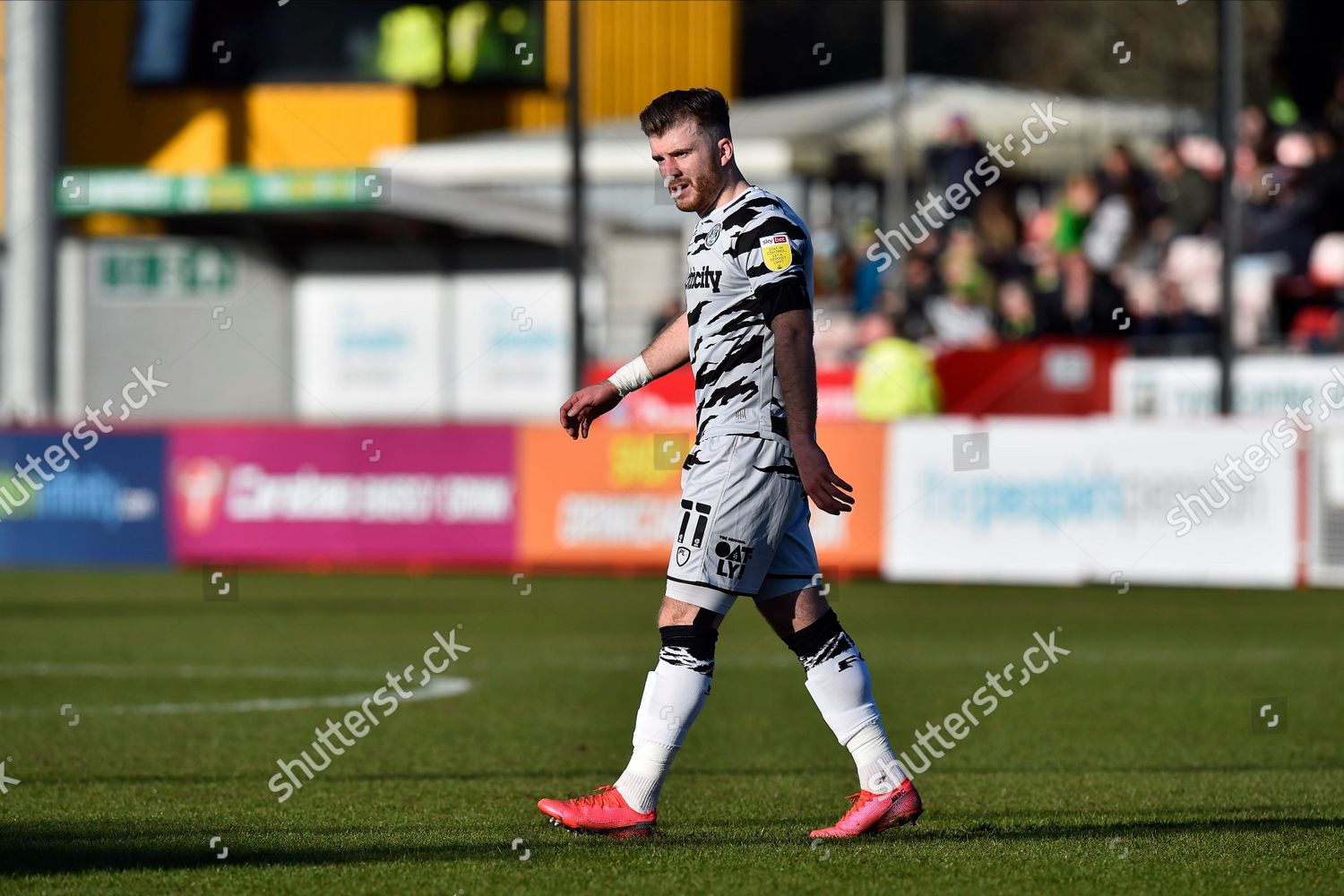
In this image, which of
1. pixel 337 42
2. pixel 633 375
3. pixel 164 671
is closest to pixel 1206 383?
pixel 164 671

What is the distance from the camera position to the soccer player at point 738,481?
20.3 ft

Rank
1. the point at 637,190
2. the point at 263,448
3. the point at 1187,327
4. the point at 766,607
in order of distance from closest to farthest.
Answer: the point at 766,607
the point at 263,448
the point at 1187,327
the point at 637,190

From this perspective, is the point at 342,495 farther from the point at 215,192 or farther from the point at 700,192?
the point at 700,192

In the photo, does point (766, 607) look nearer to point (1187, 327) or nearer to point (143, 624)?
point (143, 624)

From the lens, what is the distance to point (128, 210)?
30.5 meters

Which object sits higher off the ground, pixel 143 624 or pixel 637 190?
pixel 637 190

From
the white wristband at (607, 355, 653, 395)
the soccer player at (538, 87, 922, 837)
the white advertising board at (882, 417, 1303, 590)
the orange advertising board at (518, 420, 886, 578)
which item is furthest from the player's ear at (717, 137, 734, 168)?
the orange advertising board at (518, 420, 886, 578)

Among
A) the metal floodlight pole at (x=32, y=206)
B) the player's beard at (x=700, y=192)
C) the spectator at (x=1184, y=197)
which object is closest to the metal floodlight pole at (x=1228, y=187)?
the spectator at (x=1184, y=197)

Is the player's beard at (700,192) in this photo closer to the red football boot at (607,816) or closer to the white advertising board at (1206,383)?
the red football boot at (607,816)

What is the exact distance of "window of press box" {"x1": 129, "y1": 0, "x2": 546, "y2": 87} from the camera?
34000 mm

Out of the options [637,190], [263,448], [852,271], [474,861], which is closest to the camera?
[474,861]

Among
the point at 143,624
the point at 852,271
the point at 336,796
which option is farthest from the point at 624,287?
the point at 336,796

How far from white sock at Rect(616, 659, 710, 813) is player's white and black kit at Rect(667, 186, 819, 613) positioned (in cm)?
24

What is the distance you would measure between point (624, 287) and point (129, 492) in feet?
31.9
